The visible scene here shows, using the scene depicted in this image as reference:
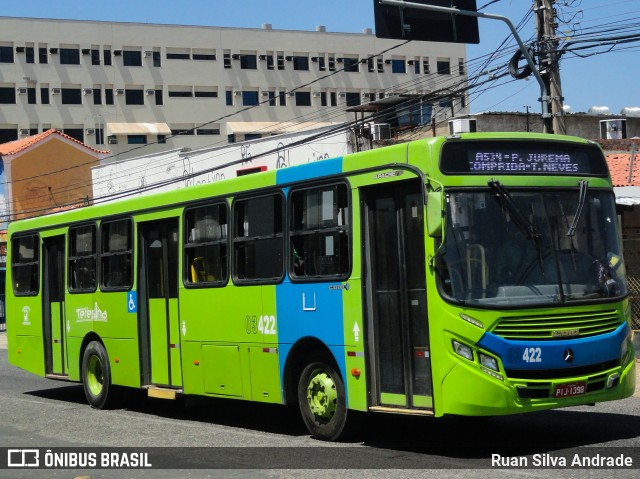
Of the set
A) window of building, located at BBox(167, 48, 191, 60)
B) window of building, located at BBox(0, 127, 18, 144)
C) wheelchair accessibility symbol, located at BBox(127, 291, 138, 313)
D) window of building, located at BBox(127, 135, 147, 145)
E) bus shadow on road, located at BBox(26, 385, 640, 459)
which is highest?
window of building, located at BBox(167, 48, 191, 60)

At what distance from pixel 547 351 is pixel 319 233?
9.80 ft

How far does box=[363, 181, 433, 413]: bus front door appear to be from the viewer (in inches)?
411

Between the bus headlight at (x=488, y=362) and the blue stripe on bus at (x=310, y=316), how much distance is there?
1.86m

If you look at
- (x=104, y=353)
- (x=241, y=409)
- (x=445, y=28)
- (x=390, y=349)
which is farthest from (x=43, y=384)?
(x=390, y=349)

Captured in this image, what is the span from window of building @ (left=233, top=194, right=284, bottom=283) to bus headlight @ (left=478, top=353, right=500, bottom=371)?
320 cm

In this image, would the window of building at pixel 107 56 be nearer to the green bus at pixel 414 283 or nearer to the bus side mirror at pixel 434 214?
the green bus at pixel 414 283

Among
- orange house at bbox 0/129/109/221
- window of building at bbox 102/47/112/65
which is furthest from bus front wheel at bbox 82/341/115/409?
window of building at bbox 102/47/112/65

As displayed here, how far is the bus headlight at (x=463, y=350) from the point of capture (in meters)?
9.90

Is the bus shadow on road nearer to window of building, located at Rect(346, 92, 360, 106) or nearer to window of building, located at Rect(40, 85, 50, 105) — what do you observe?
window of building, located at Rect(40, 85, 50, 105)

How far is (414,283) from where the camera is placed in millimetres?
10547

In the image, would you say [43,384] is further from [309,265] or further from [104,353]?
[309,265]

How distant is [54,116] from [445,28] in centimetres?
5762

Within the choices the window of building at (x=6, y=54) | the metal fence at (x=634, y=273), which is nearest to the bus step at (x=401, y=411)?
the metal fence at (x=634, y=273)

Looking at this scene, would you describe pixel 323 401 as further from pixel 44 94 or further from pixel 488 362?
pixel 44 94
